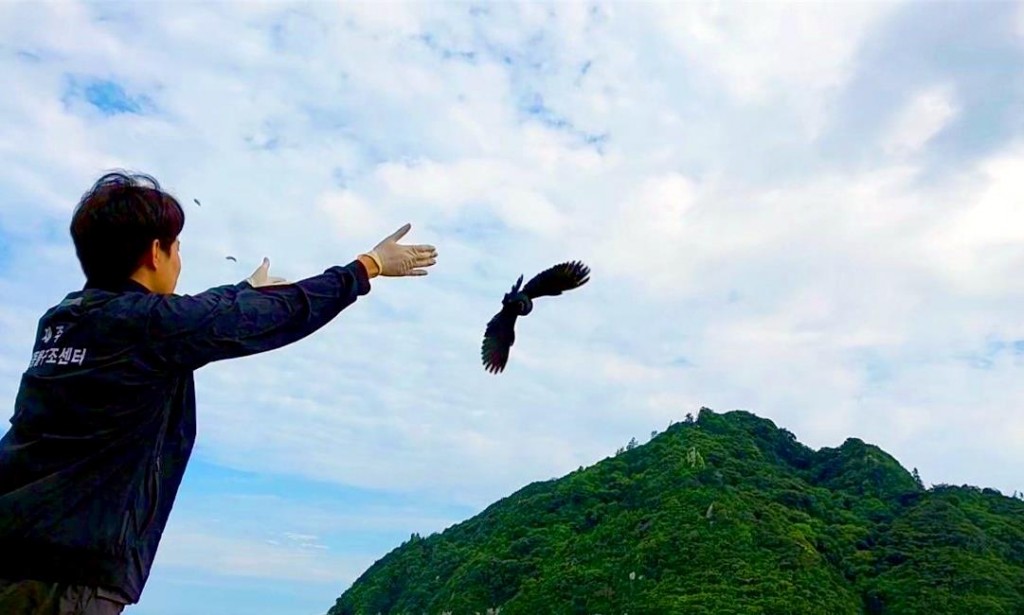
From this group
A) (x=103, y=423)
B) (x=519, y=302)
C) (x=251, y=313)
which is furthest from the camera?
(x=519, y=302)

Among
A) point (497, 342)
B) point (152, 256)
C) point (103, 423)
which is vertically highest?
point (497, 342)

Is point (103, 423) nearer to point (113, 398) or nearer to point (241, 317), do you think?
point (113, 398)

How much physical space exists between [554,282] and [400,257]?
3.00 metres

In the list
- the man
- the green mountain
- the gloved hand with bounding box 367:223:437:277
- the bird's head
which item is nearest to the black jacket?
the man

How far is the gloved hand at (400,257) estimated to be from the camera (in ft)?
10.5

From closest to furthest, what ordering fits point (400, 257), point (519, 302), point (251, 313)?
point (251, 313) → point (400, 257) → point (519, 302)

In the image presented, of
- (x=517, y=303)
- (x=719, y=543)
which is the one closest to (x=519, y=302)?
(x=517, y=303)

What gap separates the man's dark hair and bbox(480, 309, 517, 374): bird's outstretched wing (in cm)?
342

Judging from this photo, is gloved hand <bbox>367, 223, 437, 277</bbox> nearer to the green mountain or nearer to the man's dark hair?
the man's dark hair

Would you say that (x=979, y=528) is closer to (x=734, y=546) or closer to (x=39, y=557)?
(x=734, y=546)

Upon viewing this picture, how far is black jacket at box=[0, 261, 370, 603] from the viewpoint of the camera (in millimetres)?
2646

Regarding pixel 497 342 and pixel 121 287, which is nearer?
pixel 121 287

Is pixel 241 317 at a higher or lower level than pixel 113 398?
higher

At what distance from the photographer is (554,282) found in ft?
20.3
